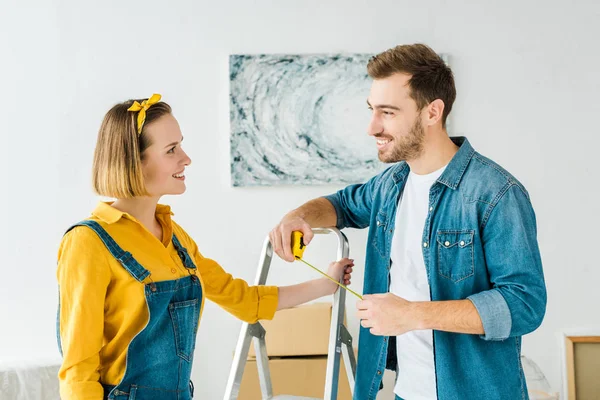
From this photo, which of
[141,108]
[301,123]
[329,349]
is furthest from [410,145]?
[301,123]

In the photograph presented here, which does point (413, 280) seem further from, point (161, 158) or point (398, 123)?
point (161, 158)

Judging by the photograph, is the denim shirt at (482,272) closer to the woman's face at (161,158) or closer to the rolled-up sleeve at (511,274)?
the rolled-up sleeve at (511,274)

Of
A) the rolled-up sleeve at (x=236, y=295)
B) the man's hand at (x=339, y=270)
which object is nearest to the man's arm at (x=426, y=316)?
the man's hand at (x=339, y=270)

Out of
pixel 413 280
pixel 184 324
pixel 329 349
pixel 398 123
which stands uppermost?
pixel 398 123

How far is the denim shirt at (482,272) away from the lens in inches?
60.2

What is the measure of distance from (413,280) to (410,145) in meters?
0.38

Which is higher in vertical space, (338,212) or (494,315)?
(338,212)

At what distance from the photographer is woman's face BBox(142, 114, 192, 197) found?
1733 mm

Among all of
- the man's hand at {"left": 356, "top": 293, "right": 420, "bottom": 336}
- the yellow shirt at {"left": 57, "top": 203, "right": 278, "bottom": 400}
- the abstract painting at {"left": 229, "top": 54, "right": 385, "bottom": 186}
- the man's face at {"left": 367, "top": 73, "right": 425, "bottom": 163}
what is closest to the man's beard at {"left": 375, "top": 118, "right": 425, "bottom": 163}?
the man's face at {"left": 367, "top": 73, "right": 425, "bottom": 163}

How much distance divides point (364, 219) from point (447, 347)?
61 centimetres

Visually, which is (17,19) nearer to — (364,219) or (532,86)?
(364,219)

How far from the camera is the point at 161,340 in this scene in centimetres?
163

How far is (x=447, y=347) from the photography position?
1646 millimetres

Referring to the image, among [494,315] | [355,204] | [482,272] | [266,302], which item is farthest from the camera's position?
[355,204]
